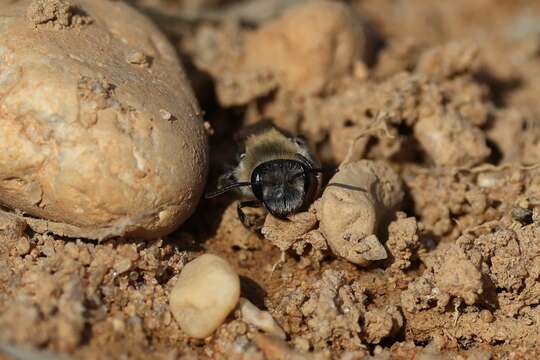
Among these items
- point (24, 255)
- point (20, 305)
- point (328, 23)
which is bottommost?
point (24, 255)

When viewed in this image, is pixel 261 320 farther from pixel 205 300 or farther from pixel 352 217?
pixel 352 217

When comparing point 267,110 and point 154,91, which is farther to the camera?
point 267,110

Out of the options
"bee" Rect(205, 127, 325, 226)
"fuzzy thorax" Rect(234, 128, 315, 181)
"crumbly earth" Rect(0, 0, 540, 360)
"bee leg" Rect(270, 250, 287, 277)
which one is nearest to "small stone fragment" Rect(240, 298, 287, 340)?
"crumbly earth" Rect(0, 0, 540, 360)

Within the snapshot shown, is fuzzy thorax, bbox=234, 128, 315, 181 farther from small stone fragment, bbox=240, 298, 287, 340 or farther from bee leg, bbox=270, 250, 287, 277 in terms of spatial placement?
small stone fragment, bbox=240, 298, 287, 340

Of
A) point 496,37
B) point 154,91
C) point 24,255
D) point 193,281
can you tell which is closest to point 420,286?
point 193,281

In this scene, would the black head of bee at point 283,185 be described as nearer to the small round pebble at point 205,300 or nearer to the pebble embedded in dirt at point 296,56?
the small round pebble at point 205,300

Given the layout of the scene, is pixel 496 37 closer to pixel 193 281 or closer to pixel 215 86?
pixel 215 86

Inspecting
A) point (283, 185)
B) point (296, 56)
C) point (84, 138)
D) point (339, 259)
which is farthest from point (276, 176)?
point (296, 56)
